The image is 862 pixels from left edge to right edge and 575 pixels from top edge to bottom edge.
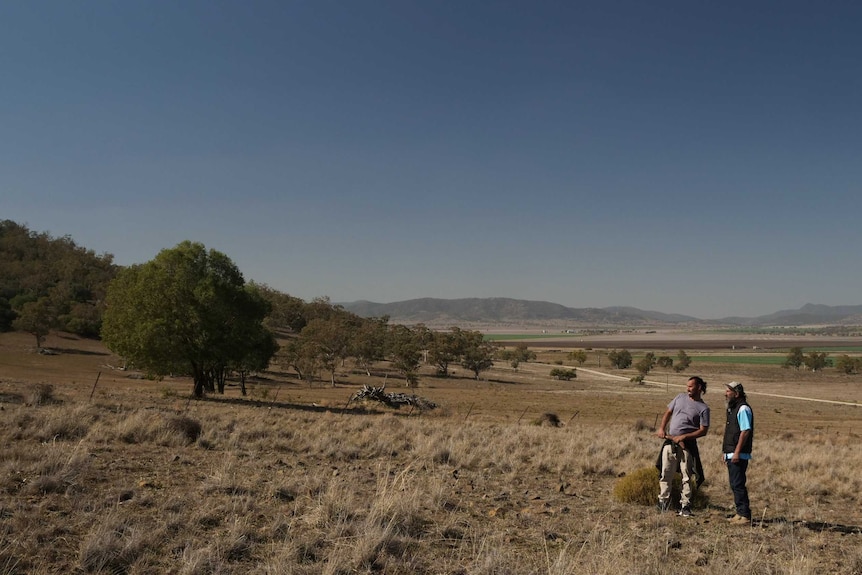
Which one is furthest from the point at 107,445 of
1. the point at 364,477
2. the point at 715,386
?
the point at 715,386

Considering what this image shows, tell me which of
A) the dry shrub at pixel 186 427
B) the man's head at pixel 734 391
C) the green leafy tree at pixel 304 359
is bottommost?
the green leafy tree at pixel 304 359

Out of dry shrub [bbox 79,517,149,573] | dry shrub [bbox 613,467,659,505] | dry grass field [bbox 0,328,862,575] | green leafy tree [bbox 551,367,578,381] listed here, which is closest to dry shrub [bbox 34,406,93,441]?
dry grass field [bbox 0,328,862,575]

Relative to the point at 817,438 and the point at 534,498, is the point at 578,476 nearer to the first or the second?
the point at 534,498

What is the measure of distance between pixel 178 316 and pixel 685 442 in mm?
31693

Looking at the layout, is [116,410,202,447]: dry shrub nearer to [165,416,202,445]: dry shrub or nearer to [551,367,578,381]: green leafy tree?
[165,416,202,445]: dry shrub

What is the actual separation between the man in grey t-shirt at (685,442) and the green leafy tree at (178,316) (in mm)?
30067

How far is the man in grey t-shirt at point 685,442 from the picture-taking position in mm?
9734

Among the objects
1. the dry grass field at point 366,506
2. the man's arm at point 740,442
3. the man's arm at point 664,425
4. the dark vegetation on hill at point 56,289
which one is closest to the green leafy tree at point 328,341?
the dark vegetation on hill at point 56,289

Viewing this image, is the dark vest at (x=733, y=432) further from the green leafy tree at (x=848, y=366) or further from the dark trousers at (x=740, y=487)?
the green leafy tree at (x=848, y=366)

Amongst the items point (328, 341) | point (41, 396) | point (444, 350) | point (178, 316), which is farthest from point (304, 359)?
point (41, 396)

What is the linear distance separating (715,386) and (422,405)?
2911 inches

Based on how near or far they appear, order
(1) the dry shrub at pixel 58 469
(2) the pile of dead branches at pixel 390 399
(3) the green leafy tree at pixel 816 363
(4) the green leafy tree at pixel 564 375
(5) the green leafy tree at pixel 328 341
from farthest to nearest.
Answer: (3) the green leafy tree at pixel 816 363, (4) the green leafy tree at pixel 564 375, (5) the green leafy tree at pixel 328 341, (2) the pile of dead branches at pixel 390 399, (1) the dry shrub at pixel 58 469

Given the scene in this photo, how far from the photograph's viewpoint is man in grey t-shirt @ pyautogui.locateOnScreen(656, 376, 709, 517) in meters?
9.73

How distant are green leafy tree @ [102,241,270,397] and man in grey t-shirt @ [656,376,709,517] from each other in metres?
30.1
